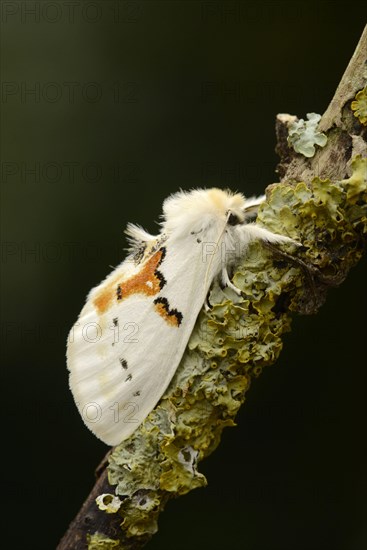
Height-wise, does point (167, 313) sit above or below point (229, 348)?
above

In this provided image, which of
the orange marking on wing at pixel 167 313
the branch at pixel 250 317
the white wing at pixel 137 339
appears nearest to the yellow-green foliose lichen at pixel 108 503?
the branch at pixel 250 317

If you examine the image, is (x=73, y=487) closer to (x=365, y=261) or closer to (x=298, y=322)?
(x=298, y=322)

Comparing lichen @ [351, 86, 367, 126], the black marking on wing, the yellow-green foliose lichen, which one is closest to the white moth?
the black marking on wing

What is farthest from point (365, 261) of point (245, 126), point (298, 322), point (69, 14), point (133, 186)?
A: point (69, 14)

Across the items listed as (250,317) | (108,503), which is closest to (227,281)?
(250,317)

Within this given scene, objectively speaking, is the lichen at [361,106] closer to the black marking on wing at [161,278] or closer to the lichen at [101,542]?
the black marking on wing at [161,278]

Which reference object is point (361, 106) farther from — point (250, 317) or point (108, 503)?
point (108, 503)
